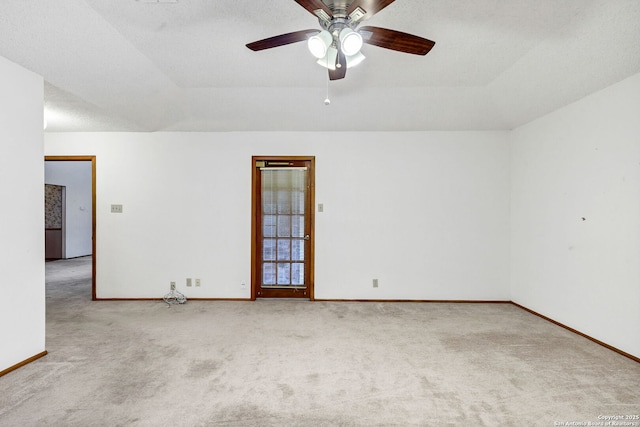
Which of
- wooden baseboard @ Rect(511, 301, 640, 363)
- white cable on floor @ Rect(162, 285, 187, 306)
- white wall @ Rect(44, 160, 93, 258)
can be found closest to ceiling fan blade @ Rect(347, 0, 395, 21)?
wooden baseboard @ Rect(511, 301, 640, 363)

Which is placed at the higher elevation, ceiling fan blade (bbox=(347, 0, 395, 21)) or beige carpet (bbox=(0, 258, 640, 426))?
ceiling fan blade (bbox=(347, 0, 395, 21))

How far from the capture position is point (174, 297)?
437cm

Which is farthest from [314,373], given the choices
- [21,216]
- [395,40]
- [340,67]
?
[21,216]

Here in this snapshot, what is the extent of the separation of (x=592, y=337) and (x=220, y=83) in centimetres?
463

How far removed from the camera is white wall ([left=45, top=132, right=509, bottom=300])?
440cm

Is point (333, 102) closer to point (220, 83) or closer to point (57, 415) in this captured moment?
point (220, 83)

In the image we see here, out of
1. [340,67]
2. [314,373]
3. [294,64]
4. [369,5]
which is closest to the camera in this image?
[369,5]

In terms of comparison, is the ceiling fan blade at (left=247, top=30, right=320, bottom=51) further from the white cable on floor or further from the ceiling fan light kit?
the white cable on floor

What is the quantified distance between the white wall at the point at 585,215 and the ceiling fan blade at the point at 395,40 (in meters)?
2.18

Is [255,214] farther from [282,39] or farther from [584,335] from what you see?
[584,335]

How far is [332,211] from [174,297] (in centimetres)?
253

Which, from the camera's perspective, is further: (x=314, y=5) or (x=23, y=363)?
(x=23, y=363)

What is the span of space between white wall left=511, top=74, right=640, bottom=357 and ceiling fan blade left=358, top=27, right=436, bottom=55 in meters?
2.18

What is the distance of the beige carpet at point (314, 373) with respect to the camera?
6.47ft
